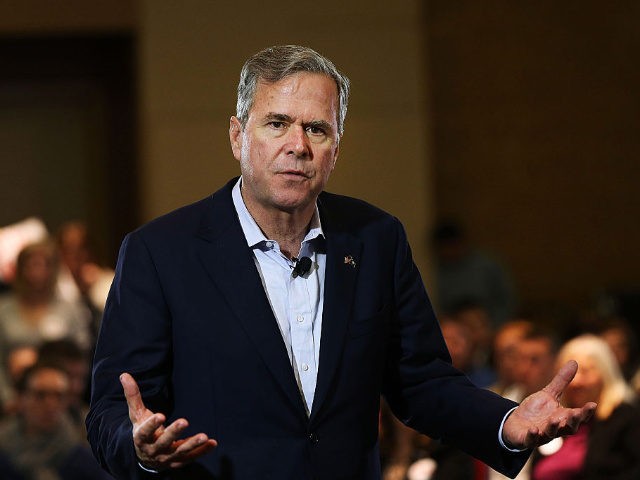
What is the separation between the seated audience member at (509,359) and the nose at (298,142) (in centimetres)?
341

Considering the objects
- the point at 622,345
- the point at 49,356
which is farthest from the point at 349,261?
the point at 622,345

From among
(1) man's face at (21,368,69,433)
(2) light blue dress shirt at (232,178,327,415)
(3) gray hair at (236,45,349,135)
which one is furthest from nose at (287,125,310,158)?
(1) man's face at (21,368,69,433)

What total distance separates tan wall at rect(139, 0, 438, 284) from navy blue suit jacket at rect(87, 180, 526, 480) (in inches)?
238

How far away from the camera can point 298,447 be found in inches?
104

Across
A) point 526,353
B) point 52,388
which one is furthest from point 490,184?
point 52,388

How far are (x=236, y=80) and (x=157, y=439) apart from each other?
6735 mm

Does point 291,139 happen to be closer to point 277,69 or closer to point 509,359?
point 277,69

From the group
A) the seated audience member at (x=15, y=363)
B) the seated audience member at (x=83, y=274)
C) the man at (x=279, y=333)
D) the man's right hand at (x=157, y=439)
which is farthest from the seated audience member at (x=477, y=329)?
the man's right hand at (x=157, y=439)

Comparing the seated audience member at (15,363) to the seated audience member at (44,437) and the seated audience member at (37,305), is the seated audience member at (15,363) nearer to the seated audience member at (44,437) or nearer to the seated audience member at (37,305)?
the seated audience member at (37,305)

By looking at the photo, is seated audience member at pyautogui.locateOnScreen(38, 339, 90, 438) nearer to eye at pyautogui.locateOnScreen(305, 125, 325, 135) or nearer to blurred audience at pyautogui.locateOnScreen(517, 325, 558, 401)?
blurred audience at pyautogui.locateOnScreen(517, 325, 558, 401)

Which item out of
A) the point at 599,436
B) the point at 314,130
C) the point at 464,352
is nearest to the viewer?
the point at 314,130

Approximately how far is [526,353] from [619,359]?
0.95 m

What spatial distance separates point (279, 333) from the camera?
2.64 m

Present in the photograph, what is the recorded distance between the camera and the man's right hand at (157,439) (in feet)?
7.63
